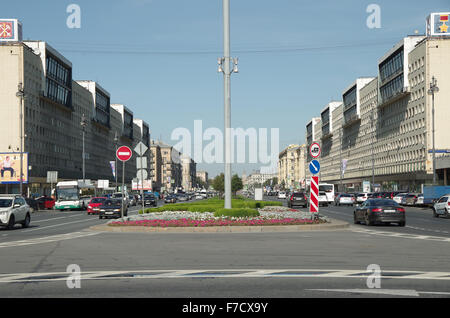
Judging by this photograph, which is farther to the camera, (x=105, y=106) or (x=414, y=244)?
(x=105, y=106)

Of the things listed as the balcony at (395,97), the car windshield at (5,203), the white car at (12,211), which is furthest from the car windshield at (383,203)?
the balcony at (395,97)

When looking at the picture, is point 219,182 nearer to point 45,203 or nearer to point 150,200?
point 150,200

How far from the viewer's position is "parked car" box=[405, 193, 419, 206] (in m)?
64.2

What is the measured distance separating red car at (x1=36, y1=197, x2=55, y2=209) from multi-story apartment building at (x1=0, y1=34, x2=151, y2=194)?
666 cm

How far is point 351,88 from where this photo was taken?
146750mm

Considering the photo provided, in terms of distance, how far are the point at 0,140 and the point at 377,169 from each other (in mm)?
71754

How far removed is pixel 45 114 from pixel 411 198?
59.3 metres

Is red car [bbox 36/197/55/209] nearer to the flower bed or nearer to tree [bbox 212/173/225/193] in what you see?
the flower bed

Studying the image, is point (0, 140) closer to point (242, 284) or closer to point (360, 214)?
point (360, 214)

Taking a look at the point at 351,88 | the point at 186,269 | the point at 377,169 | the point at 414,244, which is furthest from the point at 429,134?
the point at 186,269

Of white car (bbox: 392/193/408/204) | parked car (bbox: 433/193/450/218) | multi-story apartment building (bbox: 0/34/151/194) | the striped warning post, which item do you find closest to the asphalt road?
the striped warning post

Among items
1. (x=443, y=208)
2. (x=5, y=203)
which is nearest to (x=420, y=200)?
(x=443, y=208)

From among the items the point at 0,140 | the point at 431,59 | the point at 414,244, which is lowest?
the point at 414,244
